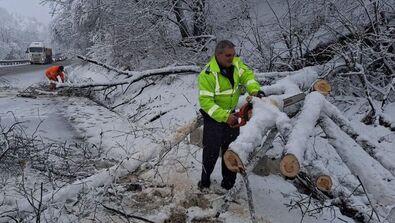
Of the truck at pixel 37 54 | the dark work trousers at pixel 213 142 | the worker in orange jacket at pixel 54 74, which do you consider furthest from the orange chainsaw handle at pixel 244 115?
the truck at pixel 37 54

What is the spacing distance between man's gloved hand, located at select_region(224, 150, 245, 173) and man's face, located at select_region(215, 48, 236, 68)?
1.19 metres

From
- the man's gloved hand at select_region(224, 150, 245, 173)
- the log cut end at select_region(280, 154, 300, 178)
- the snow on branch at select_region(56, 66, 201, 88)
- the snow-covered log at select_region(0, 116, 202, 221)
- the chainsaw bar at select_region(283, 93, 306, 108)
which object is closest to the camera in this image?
the log cut end at select_region(280, 154, 300, 178)

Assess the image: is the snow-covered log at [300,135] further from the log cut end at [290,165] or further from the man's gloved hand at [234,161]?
the man's gloved hand at [234,161]

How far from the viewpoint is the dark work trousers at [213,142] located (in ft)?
16.2

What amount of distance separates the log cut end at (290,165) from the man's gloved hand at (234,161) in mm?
386

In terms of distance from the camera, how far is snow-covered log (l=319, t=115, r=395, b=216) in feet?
13.3

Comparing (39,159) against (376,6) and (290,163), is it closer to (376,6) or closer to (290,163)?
(290,163)

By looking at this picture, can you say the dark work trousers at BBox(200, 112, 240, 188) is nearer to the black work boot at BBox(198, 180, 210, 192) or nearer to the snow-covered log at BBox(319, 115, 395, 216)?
the black work boot at BBox(198, 180, 210, 192)

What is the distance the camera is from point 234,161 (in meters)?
3.93

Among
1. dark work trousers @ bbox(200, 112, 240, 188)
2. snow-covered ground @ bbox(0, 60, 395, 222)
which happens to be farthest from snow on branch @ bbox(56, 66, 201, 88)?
dark work trousers @ bbox(200, 112, 240, 188)

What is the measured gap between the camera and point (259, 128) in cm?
416

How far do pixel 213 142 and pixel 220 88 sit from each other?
670 millimetres

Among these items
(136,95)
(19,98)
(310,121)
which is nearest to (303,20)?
(136,95)

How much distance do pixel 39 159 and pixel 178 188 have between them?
1940mm
